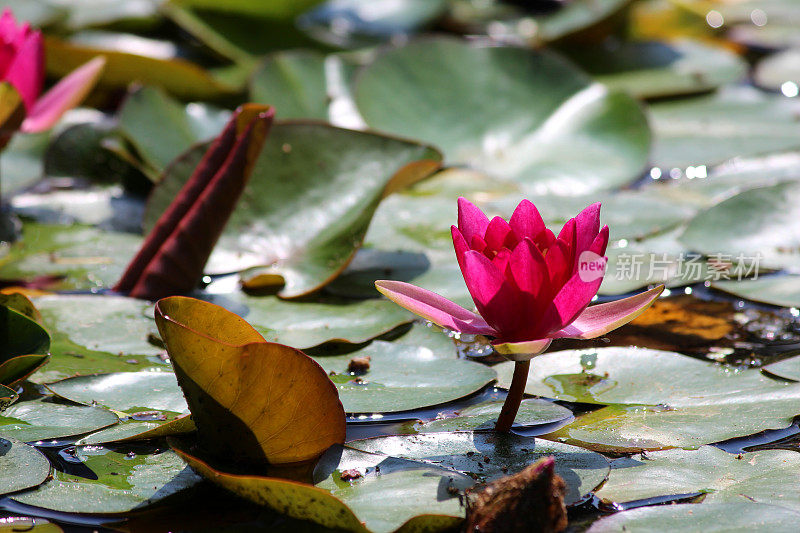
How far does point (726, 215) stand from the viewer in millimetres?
1894

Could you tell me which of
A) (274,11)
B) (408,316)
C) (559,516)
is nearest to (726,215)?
(408,316)

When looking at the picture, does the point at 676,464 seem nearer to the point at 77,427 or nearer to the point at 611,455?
the point at 611,455

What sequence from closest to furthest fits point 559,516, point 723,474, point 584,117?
point 559,516 < point 723,474 < point 584,117

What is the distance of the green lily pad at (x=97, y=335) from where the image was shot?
136cm

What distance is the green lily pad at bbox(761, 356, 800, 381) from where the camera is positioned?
1321 mm

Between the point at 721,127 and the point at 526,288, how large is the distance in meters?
1.90

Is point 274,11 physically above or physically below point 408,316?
above

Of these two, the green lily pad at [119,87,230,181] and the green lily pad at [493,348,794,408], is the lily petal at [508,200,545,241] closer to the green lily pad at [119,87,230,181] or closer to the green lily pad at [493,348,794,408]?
the green lily pad at [493,348,794,408]

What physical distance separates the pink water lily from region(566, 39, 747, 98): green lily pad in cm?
184

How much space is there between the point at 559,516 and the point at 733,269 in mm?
1032

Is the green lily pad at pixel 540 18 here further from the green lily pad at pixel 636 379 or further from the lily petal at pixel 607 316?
the lily petal at pixel 607 316

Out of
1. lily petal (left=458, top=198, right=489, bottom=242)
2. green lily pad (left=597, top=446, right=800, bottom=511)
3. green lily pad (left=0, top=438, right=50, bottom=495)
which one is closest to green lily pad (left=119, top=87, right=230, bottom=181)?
green lily pad (left=0, top=438, right=50, bottom=495)

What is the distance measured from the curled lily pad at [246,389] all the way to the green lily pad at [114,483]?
0.20 ft

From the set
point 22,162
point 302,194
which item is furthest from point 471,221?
point 22,162
